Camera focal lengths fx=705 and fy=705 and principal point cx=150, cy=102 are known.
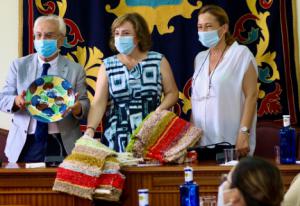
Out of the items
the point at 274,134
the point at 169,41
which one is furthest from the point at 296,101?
the point at 169,41

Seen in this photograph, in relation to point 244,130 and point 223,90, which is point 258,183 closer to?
point 244,130

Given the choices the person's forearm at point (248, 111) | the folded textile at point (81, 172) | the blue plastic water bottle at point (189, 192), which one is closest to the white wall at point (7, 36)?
the folded textile at point (81, 172)

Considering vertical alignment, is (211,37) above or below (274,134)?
above

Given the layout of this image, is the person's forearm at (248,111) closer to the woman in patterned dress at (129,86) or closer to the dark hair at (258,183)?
the woman in patterned dress at (129,86)

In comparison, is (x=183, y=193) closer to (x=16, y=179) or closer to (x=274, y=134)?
(x=16, y=179)

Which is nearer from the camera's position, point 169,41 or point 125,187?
point 125,187

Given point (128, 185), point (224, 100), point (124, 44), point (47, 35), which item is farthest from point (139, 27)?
point (128, 185)

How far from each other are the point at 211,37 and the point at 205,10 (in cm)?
15

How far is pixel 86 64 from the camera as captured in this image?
15.3ft

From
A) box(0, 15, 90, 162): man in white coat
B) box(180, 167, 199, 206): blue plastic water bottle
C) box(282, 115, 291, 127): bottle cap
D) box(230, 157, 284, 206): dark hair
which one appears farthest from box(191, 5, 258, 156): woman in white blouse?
box(230, 157, 284, 206): dark hair

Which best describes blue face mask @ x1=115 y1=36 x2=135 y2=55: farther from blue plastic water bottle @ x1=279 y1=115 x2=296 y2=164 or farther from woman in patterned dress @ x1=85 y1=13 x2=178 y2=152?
blue plastic water bottle @ x1=279 y1=115 x2=296 y2=164

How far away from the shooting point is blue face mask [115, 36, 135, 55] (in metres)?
3.67

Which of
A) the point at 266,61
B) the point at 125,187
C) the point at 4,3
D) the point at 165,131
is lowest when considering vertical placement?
the point at 125,187

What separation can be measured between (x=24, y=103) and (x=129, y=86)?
1.79ft
